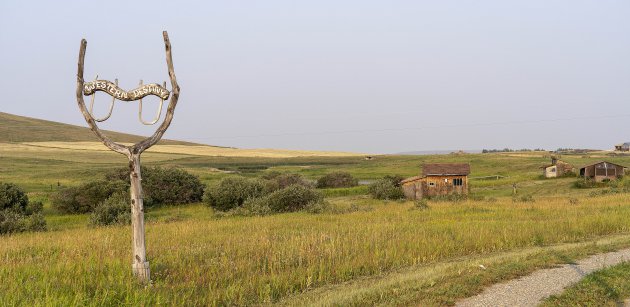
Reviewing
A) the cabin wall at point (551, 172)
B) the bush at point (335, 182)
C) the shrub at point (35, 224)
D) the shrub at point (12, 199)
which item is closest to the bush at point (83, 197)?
the shrub at point (12, 199)

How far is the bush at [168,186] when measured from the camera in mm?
40500

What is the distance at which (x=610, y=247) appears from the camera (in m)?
13.5

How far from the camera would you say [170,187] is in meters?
41.2

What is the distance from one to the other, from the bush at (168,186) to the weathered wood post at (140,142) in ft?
98.4

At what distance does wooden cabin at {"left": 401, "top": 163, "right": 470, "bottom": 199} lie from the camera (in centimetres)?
5056

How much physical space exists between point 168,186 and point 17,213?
14007 millimetres

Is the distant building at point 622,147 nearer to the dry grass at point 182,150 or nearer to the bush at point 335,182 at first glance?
the dry grass at point 182,150

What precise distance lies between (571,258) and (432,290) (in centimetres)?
508

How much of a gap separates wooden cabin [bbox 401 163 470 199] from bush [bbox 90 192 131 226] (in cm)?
2962

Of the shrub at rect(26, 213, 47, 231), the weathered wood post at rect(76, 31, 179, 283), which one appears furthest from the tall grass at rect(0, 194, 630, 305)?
the shrub at rect(26, 213, 47, 231)

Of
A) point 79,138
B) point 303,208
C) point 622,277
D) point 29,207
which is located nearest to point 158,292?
point 622,277

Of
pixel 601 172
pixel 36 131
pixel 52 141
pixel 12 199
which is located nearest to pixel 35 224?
pixel 12 199

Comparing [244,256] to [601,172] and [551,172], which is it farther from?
[551,172]

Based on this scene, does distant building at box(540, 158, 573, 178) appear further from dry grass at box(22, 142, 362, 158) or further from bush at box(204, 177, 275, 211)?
dry grass at box(22, 142, 362, 158)
